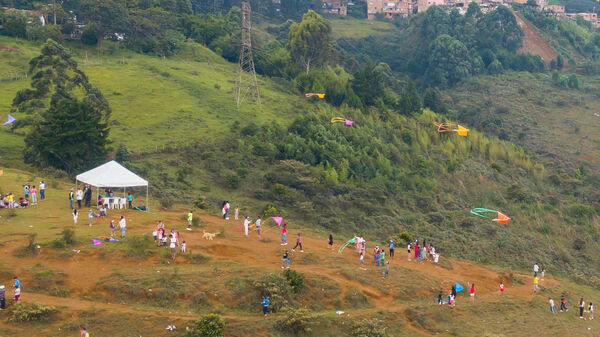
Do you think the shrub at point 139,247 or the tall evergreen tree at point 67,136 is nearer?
the shrub at point 139,247

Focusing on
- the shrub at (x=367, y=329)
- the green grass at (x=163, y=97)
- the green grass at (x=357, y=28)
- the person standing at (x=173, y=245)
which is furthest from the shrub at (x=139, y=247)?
the green grass at (x=357, y=28)

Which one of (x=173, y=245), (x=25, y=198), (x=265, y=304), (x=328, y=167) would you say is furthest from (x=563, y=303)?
(x=25, y=198)

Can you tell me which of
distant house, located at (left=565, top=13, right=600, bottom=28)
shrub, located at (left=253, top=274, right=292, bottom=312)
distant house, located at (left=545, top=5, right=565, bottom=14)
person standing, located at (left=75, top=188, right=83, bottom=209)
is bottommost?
shrub, located at (left=253, top=274, right=292, bottom=312)

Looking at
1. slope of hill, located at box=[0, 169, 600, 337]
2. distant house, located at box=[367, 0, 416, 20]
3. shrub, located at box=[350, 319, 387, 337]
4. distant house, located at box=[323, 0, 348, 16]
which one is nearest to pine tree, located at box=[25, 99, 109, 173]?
slope of hill, located at box=[0, 169, 600, 337]

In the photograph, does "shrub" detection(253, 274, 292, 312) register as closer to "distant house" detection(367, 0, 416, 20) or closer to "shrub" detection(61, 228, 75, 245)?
"shrub" detection(61, 228, 75, 245)

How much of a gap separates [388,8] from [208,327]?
12313cm

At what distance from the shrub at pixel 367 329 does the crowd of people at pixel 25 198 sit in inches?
703

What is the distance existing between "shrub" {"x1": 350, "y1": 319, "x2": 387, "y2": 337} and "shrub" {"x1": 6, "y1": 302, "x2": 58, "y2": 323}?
11380mm

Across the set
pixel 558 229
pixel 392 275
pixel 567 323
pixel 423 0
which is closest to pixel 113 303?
pixel 392 275

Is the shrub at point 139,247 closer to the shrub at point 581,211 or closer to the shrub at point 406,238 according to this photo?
the shrub at point 406,238

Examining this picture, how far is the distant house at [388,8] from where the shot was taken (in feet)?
460

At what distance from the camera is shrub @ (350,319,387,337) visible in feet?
89.4

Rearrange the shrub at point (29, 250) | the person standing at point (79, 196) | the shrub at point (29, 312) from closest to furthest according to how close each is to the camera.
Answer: the shrub at point (29, 312) < the shrub at point (29, 250) < the person standing at point (79, 196)

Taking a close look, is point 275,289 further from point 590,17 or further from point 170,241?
point 590,17
